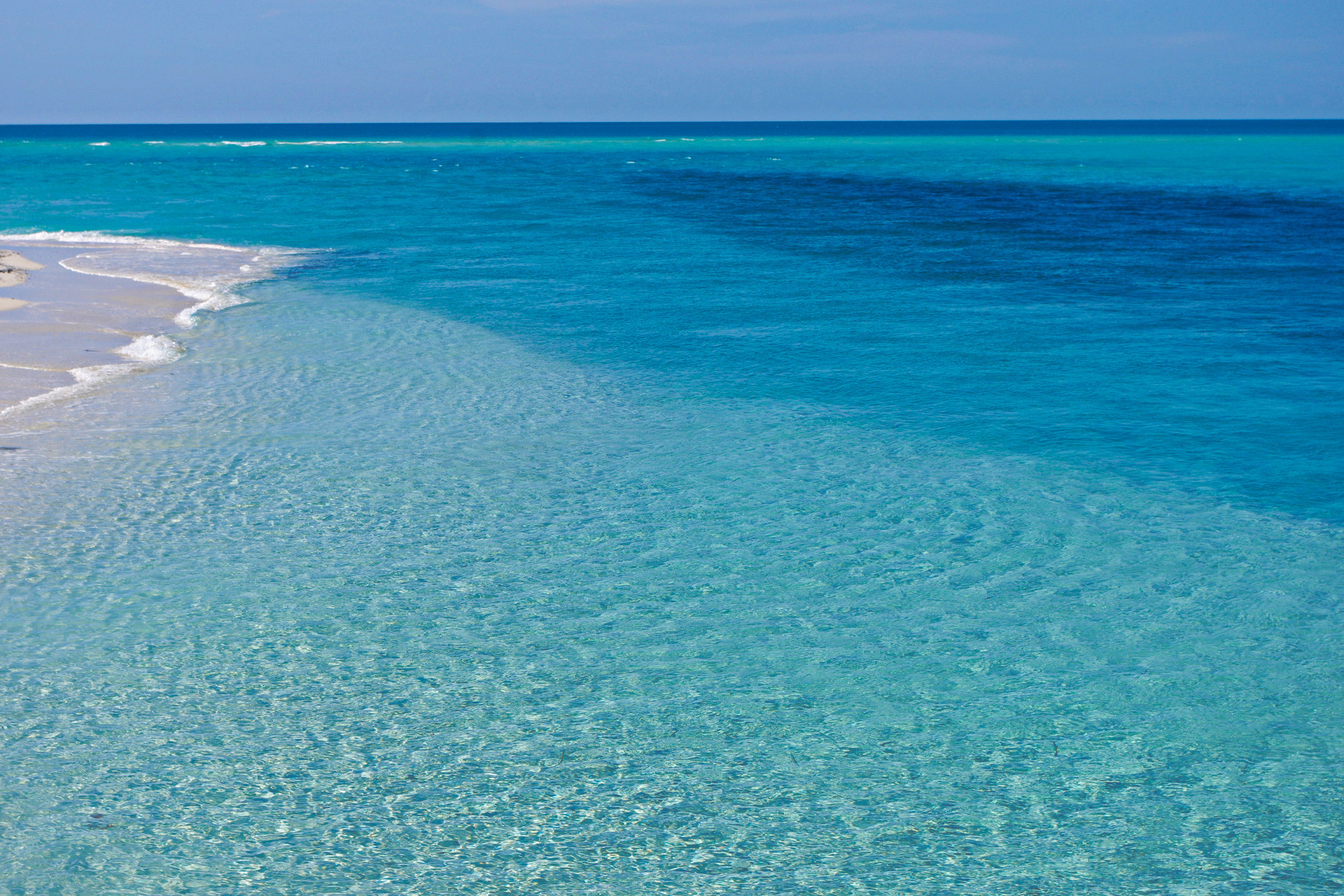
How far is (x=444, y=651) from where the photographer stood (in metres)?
6.01

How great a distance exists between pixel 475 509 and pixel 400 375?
478 centimetres

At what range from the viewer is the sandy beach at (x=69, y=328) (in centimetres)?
1152

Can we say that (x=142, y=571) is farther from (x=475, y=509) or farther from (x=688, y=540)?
(x=688, y=540)

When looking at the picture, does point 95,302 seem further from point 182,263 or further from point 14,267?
point 182,263

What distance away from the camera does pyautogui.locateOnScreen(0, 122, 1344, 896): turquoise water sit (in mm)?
4492

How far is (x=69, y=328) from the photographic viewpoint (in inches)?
576

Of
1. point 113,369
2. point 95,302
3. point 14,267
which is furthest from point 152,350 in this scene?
point 14,267

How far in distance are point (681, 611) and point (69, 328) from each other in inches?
453

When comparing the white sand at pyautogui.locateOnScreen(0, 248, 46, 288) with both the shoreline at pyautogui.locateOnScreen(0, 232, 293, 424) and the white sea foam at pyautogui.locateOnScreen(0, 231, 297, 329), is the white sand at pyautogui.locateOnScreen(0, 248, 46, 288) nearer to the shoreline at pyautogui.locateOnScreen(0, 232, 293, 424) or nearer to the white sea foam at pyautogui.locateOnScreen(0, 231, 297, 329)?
the shoreline at pyautogui.locateOnScreen(0, 232, 293, 424)

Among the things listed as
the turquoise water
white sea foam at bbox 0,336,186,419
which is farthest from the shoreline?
the turquoise water

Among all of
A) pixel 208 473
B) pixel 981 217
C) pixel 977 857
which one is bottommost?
pixel 977 857

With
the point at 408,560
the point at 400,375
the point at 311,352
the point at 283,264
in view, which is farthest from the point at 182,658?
the point at 283,264

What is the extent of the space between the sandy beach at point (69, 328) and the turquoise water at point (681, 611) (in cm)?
61

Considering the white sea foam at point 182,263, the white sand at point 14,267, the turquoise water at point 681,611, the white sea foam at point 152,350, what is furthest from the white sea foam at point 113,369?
the white sand at point 14,267
